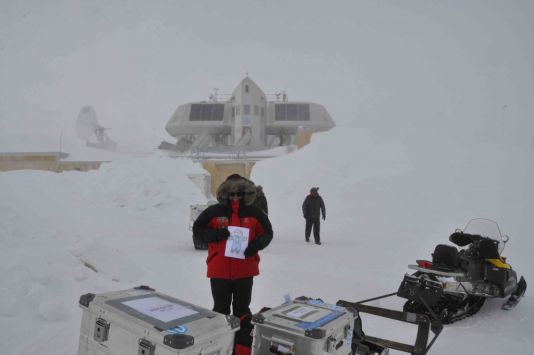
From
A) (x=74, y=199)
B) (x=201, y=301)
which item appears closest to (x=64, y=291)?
(x=201, y=301)

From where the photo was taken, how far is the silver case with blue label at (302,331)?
98.0 inches

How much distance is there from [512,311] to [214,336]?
5265mm

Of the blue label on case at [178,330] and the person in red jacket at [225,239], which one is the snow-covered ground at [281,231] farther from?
the blue label on case at [178,330]

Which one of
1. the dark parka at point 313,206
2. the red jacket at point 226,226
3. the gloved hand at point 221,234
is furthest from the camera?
the dark parka at point 313,206

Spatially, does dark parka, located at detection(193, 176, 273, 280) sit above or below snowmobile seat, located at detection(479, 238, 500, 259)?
above

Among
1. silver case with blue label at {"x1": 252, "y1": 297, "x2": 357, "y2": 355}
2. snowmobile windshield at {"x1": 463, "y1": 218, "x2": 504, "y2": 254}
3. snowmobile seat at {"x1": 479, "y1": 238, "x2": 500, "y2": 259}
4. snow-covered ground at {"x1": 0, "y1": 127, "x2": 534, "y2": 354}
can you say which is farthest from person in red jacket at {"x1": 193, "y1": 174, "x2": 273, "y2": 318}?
snowmobile windshield at {"x1": 463, "y1": 218, "x2": 504, "y2": 254}

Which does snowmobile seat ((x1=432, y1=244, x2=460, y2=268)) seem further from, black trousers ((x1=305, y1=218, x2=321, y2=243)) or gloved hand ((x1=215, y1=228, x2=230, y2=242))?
black trousers ((x1=305, y1=218, x2=321, y2=243))

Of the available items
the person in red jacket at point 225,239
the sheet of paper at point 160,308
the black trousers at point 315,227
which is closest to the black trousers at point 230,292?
the person in red jacket at point 225,239

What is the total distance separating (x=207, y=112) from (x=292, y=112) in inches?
357

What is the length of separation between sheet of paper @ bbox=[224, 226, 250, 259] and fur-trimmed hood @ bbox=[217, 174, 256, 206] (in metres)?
0.30

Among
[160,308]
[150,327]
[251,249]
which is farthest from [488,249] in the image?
[150,327]

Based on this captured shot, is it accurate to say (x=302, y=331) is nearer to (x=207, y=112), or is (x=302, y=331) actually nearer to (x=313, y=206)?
(x=313, y=206)

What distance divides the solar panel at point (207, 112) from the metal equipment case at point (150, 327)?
3916cm

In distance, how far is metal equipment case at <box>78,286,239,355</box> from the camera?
2257 mm
